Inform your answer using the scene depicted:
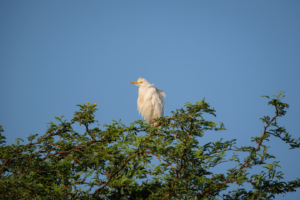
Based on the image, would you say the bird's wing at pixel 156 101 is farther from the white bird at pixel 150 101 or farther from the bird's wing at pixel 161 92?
the bird's wing at pixel 161 92

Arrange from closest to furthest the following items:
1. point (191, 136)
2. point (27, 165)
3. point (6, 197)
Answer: point (6, 197) → point (191, 136) → point (27, 165)

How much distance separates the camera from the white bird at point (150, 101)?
23.9 ft

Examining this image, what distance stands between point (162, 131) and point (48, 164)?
1.31 m

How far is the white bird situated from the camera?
728 cm

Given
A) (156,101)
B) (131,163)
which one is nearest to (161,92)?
(156,101)

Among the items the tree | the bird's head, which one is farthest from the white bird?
the tree

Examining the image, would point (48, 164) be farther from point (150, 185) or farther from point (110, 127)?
point (150, 185)

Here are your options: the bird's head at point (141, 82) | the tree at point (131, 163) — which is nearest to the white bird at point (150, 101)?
the bird's head at point (141, 82)

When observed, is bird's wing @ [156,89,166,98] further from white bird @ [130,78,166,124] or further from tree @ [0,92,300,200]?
tree @ [0,92,300,200]

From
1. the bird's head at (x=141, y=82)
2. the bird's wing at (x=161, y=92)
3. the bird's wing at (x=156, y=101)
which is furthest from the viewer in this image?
the bird's head at (x=141, y=82)

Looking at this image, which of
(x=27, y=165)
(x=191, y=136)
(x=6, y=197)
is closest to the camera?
(x=6, y=197)

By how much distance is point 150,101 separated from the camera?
24.0ft

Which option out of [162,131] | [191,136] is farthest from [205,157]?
[162,131]

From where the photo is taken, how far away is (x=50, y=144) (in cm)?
311
